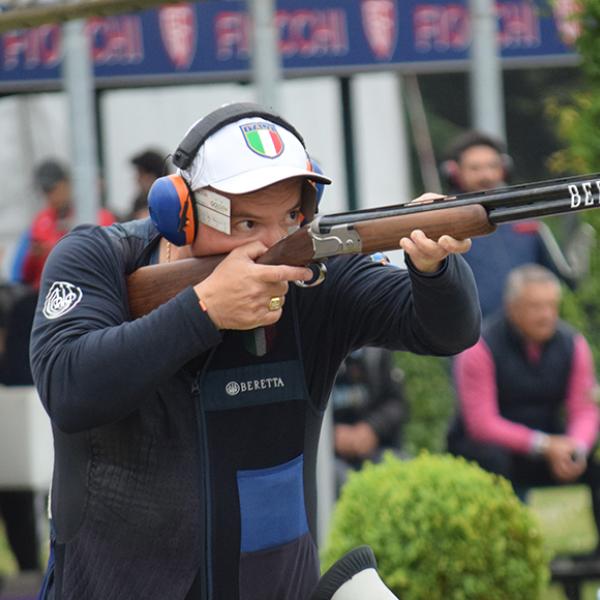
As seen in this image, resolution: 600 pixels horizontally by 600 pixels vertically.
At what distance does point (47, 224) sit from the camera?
870cm

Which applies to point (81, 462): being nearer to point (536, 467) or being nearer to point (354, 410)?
point (536, 467)

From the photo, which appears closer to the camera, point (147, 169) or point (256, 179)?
point (256, 179)

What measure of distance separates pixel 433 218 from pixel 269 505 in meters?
0.74

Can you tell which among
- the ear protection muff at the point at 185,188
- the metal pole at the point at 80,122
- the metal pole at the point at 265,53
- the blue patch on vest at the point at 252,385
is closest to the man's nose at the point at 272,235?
the ear protection muff at the point at 185,188

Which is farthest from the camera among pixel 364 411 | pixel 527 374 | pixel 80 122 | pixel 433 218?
pixel 364 411

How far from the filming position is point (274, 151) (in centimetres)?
323

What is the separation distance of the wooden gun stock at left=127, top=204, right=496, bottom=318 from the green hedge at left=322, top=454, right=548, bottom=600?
2412 millimetres

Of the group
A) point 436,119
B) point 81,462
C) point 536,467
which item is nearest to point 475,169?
point 536,467

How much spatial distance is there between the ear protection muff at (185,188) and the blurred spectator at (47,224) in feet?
16.0

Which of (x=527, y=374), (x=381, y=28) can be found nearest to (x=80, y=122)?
(x=527, y=374)

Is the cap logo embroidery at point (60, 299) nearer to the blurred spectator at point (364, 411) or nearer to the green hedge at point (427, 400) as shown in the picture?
the blurred spectator at point (364, 411)

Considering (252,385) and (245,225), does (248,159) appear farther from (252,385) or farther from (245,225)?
(252,385)

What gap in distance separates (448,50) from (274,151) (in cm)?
798

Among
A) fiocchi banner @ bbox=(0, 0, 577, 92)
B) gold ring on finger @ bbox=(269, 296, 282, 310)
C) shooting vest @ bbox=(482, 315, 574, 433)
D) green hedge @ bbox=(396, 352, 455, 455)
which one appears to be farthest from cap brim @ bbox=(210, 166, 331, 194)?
green hedge @ bbox=(396, 352, 455, 455)
